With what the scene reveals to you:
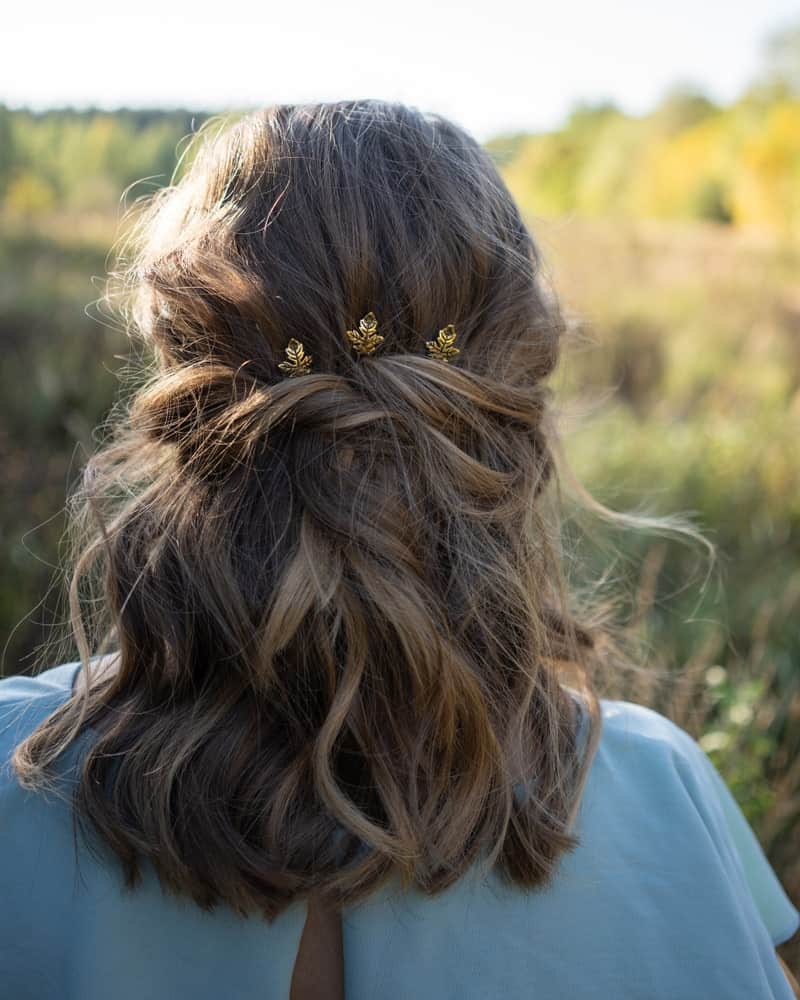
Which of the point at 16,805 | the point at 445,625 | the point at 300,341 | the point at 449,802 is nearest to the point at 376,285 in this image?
the point at 300,341

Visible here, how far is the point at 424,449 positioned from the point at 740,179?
11324 mm

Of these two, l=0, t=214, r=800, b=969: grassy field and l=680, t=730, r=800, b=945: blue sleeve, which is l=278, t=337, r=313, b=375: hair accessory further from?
l=680, t=730, r=800, b=945: blue sleeve

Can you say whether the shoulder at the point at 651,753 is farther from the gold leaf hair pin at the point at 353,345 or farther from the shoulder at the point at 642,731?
the gold leaf hair pin at the point at 353,345

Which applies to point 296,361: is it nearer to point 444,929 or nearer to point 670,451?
point 444,929

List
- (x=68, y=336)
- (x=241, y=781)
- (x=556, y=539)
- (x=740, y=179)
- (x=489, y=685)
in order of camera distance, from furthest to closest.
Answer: (x=740, y=179) < (x=68, y=336) < (x=556, y=539) < (x=489, y=685) < (x=241, y=781)

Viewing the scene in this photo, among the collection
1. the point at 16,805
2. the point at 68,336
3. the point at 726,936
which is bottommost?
the point at 68,336

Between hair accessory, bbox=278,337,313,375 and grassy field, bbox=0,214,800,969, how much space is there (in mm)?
507

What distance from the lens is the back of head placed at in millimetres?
1027

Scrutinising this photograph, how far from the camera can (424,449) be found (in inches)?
43.3

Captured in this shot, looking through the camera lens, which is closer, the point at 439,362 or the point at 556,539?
the point at 439,362

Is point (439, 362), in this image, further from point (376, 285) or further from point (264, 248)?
point (264, 248)

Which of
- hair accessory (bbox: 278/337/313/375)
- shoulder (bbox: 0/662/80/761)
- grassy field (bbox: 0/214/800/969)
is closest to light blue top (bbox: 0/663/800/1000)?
shoulder (bbox: 0/662/80/761)

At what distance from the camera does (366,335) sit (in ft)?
3.55

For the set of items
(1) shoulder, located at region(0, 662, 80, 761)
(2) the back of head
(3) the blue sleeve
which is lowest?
(3) the blue sleeve
